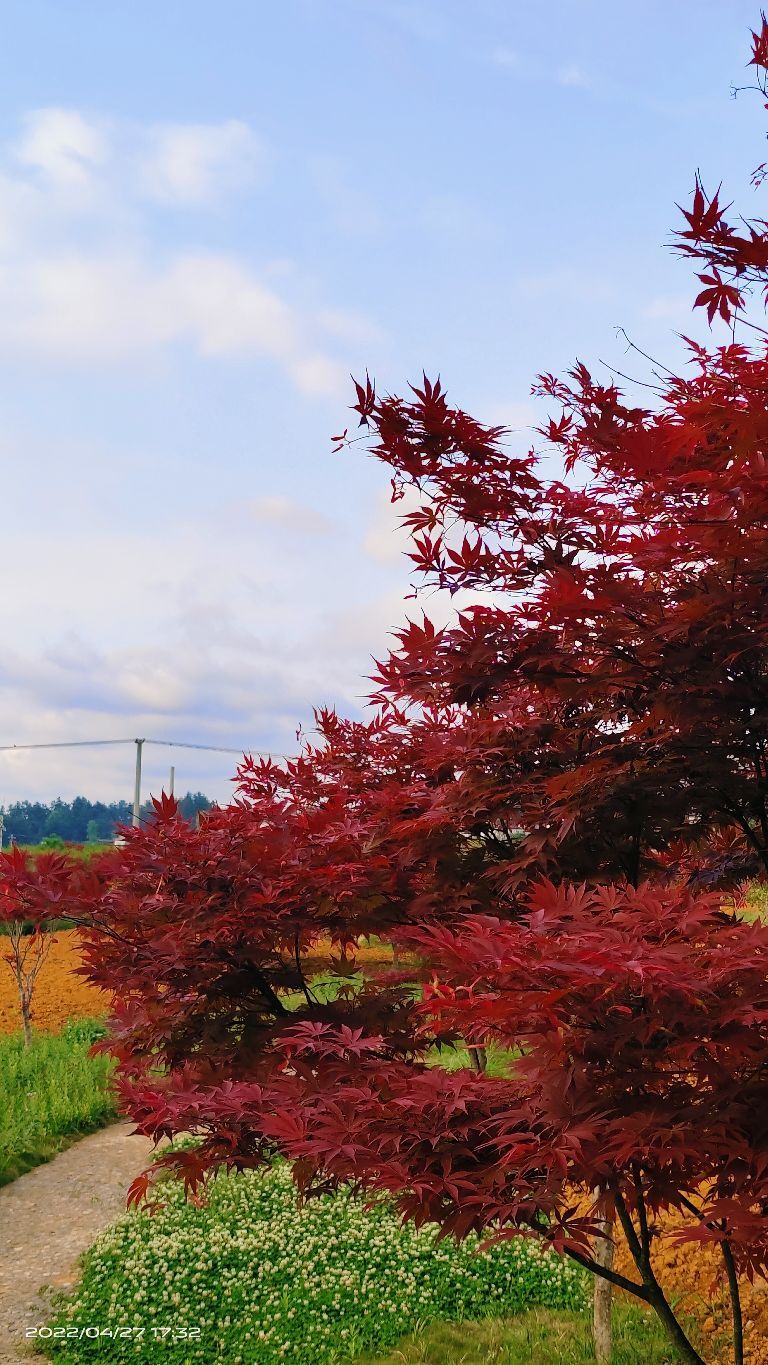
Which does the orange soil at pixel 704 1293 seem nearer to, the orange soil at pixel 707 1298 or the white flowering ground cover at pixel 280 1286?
the orange soil at pixel 707 1298

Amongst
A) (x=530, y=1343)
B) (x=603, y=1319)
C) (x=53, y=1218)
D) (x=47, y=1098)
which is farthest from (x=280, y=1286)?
(x=47, y=1098)

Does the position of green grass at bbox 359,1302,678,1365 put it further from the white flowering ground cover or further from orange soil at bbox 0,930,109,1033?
orange soil at bbox 0,930,109,1033

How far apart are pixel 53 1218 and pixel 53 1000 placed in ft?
28.5

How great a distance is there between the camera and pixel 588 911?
258 cm

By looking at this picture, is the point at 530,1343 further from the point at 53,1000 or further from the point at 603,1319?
the point at 53,1000

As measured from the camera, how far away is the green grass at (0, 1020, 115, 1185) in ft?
27.8

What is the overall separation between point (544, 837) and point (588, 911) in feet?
2.55

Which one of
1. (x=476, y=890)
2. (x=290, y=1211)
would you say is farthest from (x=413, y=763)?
(x=290, y=1211)

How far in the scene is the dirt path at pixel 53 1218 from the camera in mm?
5844

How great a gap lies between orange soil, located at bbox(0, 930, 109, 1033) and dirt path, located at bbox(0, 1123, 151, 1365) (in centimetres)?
371

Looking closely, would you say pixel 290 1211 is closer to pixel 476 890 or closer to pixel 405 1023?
pixel 405 1023

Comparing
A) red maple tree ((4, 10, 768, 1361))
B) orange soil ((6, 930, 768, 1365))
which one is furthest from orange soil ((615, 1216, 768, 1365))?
red maple tree ((4, 10, 768, 1361))

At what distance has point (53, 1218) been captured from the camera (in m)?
7.20

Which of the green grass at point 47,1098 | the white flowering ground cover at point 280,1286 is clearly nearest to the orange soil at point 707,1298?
the white flowering ground cover at point 280,1286
